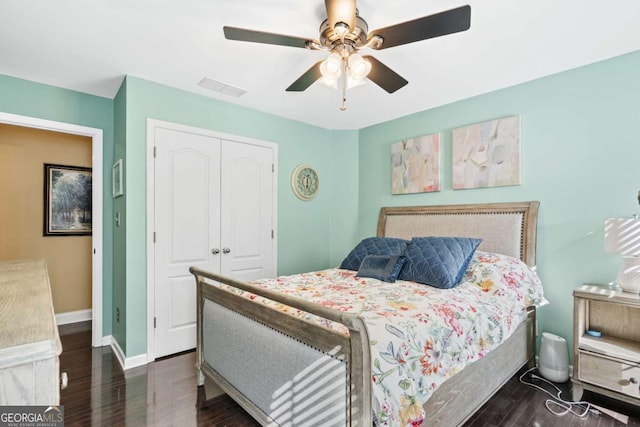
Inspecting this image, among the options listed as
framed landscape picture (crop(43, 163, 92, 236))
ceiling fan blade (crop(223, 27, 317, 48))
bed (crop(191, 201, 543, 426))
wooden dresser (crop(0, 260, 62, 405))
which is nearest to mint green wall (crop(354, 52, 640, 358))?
bed (crop(191, 201, 543, 426))

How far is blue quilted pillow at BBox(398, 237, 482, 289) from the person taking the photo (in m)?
2.32

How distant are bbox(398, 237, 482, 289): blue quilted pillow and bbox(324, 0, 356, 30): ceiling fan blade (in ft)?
5.56

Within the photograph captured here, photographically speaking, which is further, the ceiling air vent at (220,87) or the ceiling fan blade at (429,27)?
the ceiling air vent at (220,87)

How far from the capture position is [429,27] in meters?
1.62

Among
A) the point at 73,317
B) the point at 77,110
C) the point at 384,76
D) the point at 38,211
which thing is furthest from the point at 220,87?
the point at 73,317

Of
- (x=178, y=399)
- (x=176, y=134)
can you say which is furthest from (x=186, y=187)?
(x=178, y=399)

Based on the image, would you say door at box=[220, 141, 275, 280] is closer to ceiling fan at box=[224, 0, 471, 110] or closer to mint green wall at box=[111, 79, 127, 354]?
mint green wall at box=[111, 79, 127, 354]

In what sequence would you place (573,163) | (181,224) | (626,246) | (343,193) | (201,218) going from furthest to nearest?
(343,193) → (201,218) → (181,224) → (573,163) → (626,246)

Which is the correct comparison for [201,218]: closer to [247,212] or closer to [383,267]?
[247,212]

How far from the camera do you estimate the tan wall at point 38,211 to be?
11.8 ft

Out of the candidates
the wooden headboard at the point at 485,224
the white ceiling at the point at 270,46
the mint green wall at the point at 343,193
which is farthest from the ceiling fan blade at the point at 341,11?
the mint green wall at the point at 343,193

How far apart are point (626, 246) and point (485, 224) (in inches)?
40.9

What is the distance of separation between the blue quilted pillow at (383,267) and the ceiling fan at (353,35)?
55.2 inches

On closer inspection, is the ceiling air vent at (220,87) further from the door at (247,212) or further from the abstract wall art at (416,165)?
the abstract wall art at (416,165)
